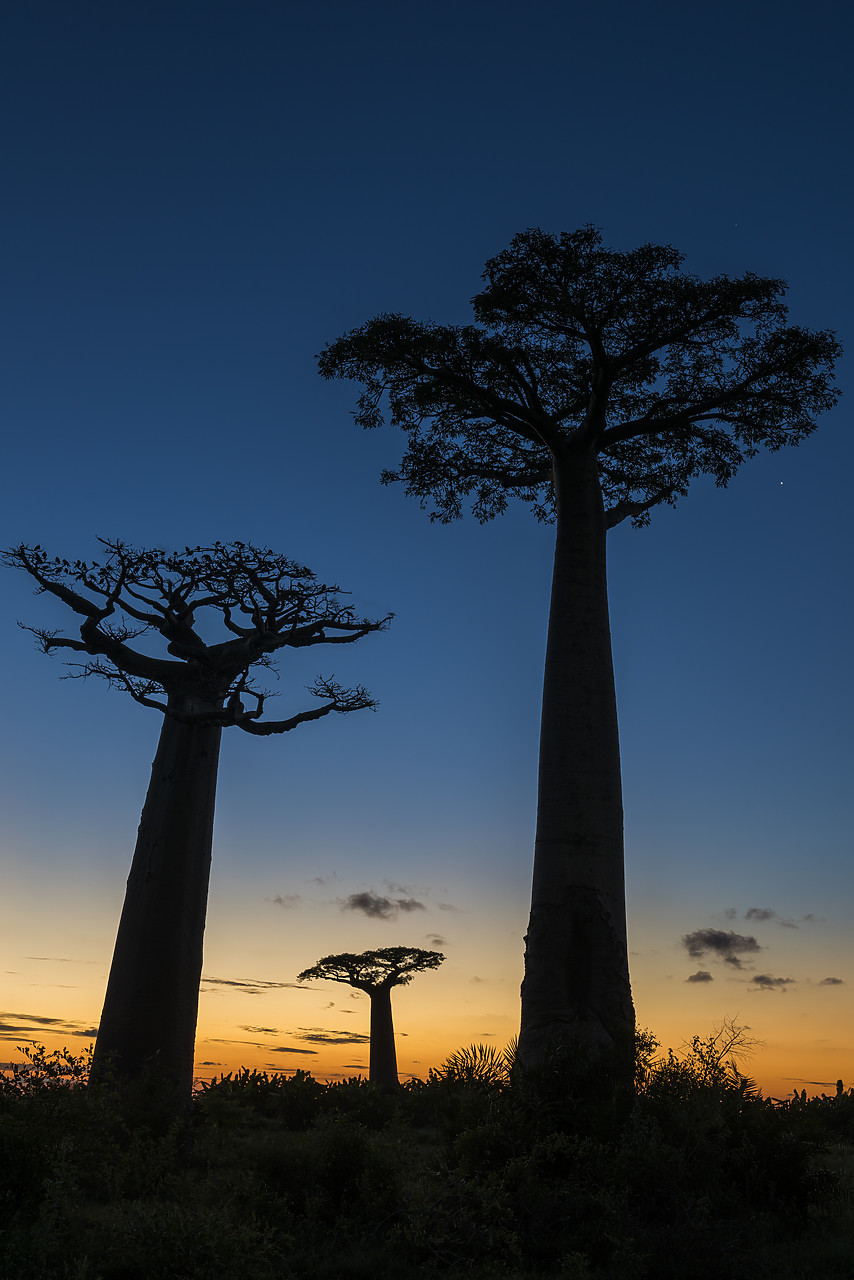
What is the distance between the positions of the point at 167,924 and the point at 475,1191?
8259 millimetres

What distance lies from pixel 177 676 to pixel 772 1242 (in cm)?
1186

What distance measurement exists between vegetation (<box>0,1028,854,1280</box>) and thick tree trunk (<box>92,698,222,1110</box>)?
365cm

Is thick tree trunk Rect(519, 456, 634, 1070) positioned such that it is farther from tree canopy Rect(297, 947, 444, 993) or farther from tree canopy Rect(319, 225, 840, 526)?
tree canopy Rect(297, 947, 444, 993)

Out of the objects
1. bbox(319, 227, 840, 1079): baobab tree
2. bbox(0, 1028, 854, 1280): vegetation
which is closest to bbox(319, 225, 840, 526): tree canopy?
bbox(319, 227, 840, 1079): baobab tree

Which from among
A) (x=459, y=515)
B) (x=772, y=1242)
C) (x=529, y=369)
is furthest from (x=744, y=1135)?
(x=459, y=515)

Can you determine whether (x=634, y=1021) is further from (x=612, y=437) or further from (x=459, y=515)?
(x=459, y=515)

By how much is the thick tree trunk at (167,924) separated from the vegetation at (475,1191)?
12.0 feet

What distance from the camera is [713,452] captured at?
53.5ft

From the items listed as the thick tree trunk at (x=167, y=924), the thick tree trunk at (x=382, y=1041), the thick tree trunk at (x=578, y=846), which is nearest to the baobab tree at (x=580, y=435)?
the thick tree trunk at (x=578, y=846)

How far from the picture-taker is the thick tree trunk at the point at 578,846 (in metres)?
10.5

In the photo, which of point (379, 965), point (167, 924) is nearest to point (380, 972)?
point (379, 965)

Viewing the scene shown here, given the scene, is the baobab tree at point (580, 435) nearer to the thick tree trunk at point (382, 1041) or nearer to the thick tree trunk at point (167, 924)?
the thick tree trunk at point (167, 924)

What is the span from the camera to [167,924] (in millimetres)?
14586

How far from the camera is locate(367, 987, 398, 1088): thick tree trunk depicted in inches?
953
